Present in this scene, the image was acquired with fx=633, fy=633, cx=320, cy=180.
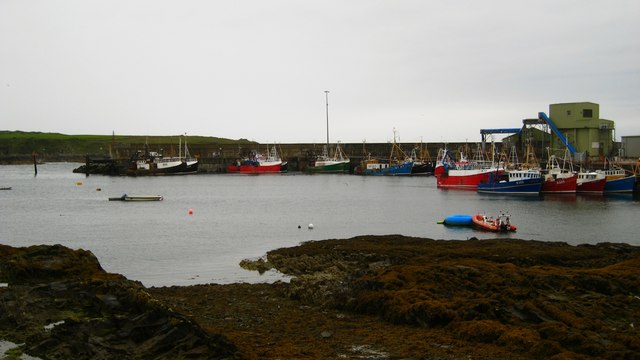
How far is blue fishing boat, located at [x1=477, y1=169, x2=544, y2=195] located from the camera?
65.6 m

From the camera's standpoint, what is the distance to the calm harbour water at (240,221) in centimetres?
2880

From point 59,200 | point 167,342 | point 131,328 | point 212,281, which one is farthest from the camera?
point 59,200

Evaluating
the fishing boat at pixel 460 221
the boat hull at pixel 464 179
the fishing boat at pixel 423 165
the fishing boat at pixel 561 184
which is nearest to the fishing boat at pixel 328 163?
the fishing boat at pixel 423 165

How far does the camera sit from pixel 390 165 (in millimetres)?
115125

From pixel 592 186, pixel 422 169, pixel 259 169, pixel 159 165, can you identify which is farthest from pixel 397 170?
pixel 592 186

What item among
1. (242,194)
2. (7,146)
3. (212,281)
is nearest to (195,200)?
(242,194)

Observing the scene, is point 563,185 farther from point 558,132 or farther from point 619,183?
point 558,132

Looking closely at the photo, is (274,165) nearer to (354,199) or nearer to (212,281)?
(354,199)

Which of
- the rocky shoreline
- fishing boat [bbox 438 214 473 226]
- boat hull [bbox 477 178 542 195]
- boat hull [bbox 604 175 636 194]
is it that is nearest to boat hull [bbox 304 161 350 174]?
boat hull [bbox 477 178 542 195]

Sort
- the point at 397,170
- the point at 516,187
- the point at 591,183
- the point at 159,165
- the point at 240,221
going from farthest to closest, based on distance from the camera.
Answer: the point at 159,165 → the point at 397,170 → the point at 516,187 → the point at 591,183 → the point at 240,221

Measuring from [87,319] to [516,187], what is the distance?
58166mm

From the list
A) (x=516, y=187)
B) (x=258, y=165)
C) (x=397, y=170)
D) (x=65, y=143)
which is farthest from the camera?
(x=65, y=143)

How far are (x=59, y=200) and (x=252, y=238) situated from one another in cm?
3343

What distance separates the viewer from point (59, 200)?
6097cm
